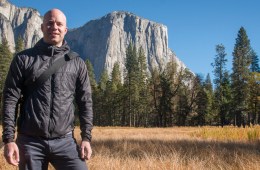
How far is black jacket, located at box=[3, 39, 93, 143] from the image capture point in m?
3.49

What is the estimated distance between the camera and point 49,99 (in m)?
3.55

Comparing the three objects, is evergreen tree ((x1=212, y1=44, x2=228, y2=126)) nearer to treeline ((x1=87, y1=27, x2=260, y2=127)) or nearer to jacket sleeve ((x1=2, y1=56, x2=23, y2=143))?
treeline ((x1=87, y1=27, x2=260, y2=127))

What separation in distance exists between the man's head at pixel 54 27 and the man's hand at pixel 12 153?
3.61 feet

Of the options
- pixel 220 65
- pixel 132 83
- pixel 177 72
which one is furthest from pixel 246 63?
pixel 132 83

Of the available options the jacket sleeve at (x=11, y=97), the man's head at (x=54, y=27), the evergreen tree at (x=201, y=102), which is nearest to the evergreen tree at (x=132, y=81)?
the evergreen tree at (x=201, y=102)

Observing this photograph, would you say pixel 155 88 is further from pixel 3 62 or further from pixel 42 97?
A: pixel 42 97

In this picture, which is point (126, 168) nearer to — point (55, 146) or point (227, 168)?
point (227, 168)

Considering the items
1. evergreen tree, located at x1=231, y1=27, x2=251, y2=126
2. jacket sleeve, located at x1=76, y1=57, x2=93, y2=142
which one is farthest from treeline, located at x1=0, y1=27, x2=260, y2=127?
jacket sleeve, located at x1=76, y1=57, x2=93, y2=142

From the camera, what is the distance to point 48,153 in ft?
11.7

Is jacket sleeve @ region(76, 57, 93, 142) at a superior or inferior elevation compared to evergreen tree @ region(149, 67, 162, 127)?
inferior

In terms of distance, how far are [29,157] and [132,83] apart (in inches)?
2420

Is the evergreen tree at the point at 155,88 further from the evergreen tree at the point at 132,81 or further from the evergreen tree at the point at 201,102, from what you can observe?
the evergreen tree at the point at 201,102

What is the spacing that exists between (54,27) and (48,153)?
1284 millimetres

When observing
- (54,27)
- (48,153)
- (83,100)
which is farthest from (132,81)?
(48,153)
